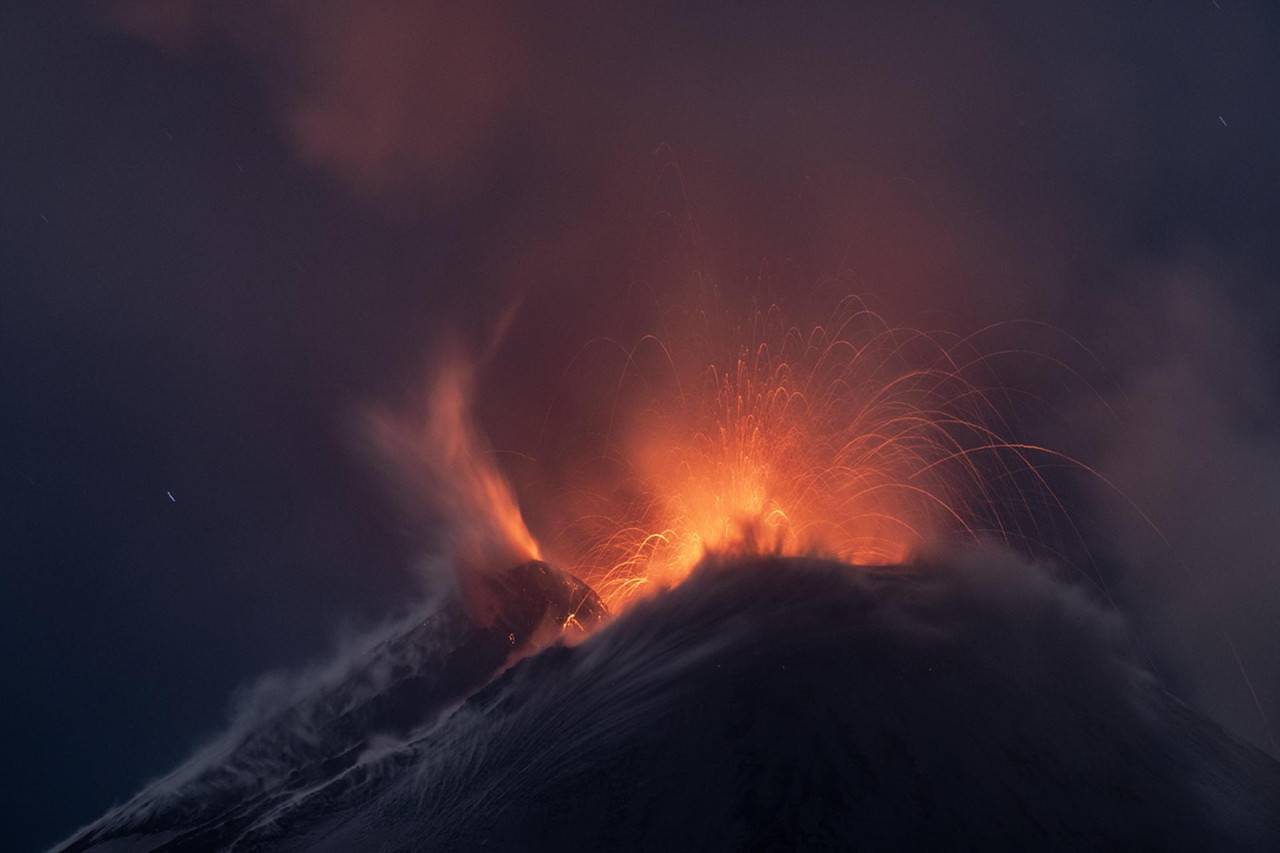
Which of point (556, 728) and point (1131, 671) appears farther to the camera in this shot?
point (1131, 671)

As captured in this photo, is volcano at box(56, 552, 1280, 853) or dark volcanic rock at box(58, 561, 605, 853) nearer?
volcano at box(56, 552, 1280, 853)

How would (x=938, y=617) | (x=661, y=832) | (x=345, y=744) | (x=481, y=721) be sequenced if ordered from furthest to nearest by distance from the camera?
1. (x=345, y=744)
2. (x=481, y=721)
3. (x=938, y=617)
4. (x=661, y=832)

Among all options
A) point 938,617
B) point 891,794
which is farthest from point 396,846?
point 938,617

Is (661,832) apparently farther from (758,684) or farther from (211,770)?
(211,770)

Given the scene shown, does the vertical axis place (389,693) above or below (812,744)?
above

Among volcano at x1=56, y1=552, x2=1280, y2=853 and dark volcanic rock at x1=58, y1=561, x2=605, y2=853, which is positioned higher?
dark volcanic rock at x1=58, y1=561, x2=605, y2=853

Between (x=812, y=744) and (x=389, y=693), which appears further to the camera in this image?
(x=389, y=693)

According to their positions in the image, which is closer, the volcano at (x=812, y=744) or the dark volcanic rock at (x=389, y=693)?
the volcano at (x=812, y=744)

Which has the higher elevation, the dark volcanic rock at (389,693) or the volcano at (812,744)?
the dark volcanic rock at (389,693)
